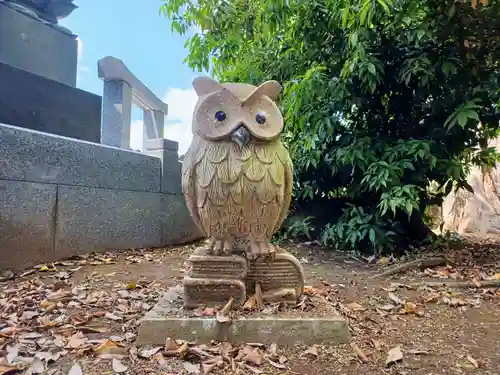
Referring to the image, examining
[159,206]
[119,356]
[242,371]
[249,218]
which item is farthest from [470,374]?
[159,206]

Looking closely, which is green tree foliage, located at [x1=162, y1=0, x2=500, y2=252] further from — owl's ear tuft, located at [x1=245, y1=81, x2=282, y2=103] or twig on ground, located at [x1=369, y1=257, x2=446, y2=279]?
owl's ear tuft, located at [x1=245, y1=81, x2=282, y2=103]

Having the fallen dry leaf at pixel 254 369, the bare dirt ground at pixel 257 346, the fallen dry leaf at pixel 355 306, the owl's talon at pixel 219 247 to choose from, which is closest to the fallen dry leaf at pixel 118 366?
the bare dirt ground at pixel 257 346

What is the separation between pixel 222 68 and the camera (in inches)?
177

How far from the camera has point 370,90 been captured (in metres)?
3.51

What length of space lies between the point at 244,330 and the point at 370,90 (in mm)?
2672

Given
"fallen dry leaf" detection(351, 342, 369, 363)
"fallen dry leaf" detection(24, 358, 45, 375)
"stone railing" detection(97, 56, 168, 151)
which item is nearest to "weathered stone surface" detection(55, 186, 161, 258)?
"stone railing" detection(97, 56, 168, 151)

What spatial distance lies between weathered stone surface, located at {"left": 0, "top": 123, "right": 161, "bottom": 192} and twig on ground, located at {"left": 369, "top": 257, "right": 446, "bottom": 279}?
7.82ft

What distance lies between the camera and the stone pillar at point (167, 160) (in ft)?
13.7

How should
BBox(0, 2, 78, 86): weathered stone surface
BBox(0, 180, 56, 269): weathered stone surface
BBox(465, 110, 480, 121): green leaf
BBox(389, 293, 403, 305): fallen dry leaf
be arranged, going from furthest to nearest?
BBox(0, 2, 78, 86): weathered stone surface < BBox(465, 110, 480, 121): green leaf < BBox(0, 180, 56, 269): weathered stone surface < BBox(389, 293, 403, 305): fallen dry leaf

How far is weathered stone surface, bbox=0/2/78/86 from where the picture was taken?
3.44 metres

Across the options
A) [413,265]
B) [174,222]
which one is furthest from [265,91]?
[174,222]

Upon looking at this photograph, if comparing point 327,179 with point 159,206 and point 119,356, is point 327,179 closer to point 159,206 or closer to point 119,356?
point 159,206

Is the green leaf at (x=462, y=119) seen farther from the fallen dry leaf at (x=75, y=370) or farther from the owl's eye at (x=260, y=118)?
the fallen dry leaf at (x=75, y=370)

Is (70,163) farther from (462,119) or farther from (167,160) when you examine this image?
(462,119)
